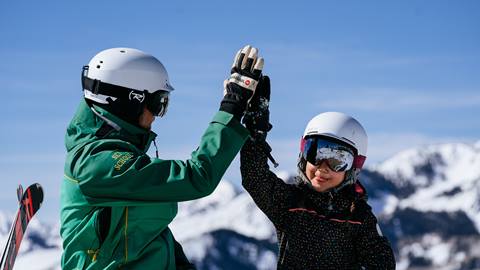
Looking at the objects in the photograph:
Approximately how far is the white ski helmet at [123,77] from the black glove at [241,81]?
58 cm

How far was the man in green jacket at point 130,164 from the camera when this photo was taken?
6316 mm

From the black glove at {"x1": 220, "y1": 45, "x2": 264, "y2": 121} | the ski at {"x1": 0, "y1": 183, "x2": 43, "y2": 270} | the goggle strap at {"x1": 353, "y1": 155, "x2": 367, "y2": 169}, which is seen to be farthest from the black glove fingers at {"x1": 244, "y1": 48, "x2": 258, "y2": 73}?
the ski at {"x1": 0, "y1": 183, "x2": 43, "y2": 270}

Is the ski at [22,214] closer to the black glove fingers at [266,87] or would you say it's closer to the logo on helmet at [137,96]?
the logo on helmet at [137,96]

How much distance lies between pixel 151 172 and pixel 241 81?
115cm

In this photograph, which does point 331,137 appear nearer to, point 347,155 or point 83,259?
point 347,155

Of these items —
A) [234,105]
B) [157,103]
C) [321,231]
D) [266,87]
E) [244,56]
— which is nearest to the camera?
[234,105]

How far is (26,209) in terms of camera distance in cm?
934

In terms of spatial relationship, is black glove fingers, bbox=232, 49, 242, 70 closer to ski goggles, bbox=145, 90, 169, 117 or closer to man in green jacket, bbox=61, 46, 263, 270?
man in green jacket, bbox=61, 46, 263, 270

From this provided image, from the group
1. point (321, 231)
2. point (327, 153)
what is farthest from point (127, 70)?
point (321, 231)

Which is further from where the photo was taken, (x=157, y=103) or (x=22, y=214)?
(x=22, y=214)

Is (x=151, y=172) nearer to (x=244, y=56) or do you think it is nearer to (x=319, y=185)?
(x=244, y=56)

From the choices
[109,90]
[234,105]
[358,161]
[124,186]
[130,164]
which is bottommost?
[124,186]

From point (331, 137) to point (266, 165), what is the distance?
93cm

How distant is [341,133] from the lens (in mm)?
8891
